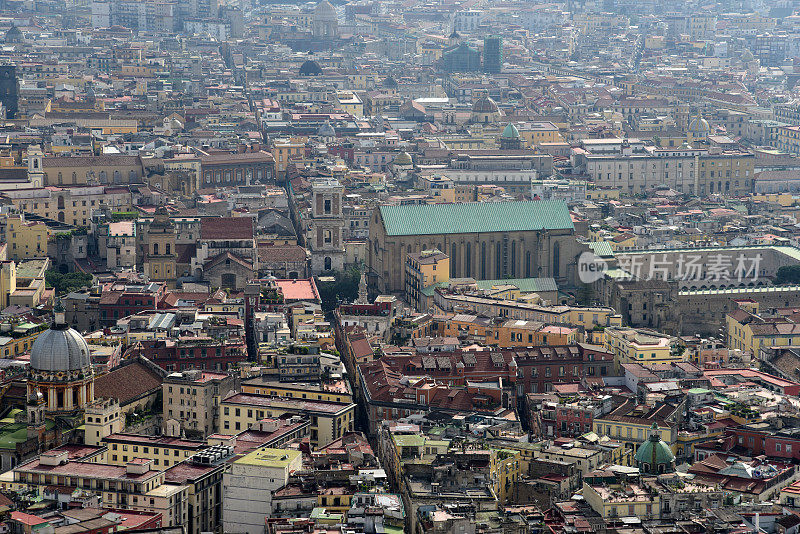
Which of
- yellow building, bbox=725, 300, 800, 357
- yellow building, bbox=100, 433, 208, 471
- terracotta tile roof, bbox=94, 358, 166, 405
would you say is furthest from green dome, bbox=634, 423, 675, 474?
terracotta tile roof, bbox=94, 358, 166, 405

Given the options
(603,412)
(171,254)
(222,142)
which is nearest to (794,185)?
(222,142)

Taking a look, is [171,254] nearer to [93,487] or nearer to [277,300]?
[277,300]

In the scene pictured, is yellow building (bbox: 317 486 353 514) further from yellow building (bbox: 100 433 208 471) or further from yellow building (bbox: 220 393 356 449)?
yellow building (bbox: 220 393 356 449)

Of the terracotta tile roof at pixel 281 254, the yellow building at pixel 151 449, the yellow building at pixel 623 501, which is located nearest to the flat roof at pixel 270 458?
the yellow building at pixel 151 449

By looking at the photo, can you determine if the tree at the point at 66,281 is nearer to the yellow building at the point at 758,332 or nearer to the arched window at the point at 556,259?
the arched window at the point at 556,259

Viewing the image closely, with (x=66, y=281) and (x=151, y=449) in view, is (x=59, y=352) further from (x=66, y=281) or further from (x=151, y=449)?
(x=66, y=281)
